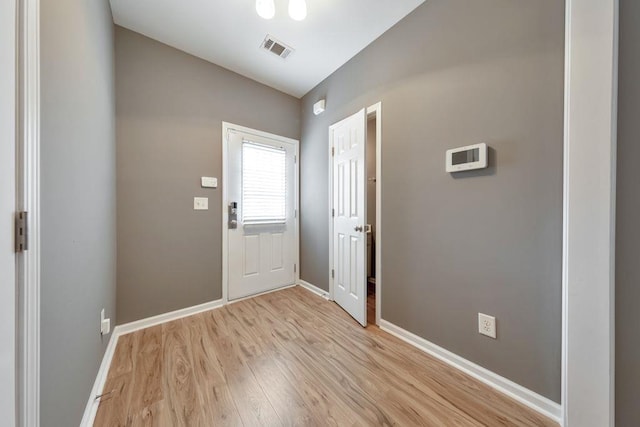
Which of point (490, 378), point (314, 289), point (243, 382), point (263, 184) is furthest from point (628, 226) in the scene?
point (263, 184)

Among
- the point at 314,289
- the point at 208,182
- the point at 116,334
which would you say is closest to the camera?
the point at 116,334

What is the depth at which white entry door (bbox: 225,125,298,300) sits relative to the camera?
8.63 feet

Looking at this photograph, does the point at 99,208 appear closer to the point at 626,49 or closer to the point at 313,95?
the point at 313,95

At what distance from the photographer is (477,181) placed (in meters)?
1.49

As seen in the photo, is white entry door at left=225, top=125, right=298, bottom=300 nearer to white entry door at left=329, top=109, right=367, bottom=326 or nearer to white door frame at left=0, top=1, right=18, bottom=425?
white entry door at left=329, top=109, right=367, bottom=326

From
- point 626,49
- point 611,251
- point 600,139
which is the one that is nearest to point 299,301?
point 611,251

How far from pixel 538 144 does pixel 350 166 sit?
4.61 ft

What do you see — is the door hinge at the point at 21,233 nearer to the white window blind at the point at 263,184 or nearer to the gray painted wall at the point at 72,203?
the gray painted wall at the point at 72,203

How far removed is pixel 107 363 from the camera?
61.1 inches

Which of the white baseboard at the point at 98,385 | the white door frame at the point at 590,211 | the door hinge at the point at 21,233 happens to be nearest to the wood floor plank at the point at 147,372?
the white baseboard at the point at 98,385

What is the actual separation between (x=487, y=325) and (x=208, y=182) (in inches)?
106

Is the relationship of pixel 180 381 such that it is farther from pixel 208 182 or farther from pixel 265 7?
pixel 265 7

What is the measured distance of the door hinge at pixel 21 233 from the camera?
24.4 inches

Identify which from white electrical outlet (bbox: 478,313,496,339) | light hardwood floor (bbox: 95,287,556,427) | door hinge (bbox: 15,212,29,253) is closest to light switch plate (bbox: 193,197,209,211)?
light hardwood floor (bbox: 95,287,556,427)
